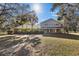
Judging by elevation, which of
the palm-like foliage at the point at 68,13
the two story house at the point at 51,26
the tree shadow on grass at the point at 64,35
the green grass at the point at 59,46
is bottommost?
the green grass at the point at 59,46

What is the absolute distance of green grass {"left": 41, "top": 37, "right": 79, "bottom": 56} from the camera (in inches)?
69.4

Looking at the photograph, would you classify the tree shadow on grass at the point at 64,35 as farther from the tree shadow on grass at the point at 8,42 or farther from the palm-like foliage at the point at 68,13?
the tree shadow on grass at the point at 8,42

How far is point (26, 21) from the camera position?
1825 millimetres

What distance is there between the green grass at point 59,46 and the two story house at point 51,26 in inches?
3.1

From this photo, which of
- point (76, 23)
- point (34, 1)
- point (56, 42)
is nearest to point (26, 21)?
point (34, 1)

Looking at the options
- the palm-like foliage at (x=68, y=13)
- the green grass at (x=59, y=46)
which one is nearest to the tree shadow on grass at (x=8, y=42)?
the green grass at (x=59, y=46)

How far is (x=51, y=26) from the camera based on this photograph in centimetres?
182

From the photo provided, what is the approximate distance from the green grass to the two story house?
0.08 metres

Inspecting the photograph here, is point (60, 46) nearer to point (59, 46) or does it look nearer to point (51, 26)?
point (59, 46)

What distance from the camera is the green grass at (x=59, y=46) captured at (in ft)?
5.78

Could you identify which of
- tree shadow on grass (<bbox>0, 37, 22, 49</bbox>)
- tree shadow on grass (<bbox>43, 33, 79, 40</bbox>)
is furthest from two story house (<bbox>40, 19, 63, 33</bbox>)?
tree shadow on grass (<bbox>0, 37, 22, 49</bbox>)

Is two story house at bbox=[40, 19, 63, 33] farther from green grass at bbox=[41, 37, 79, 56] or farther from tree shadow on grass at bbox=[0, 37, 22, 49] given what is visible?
tree shadow on grass at bbox=[0, 37, 22, 49]

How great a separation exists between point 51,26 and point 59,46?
209 mm

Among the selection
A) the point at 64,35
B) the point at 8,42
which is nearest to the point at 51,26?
the point at 64,35
